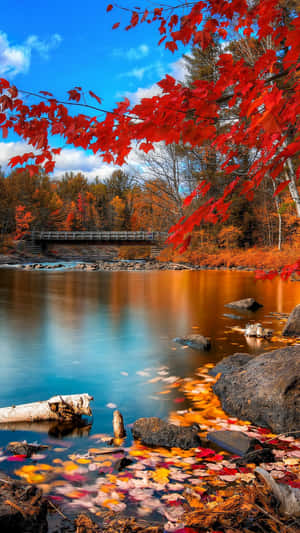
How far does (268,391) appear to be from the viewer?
371 cm

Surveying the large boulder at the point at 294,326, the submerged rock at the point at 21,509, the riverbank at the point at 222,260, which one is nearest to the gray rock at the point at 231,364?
the large boulder at the point at 294,326

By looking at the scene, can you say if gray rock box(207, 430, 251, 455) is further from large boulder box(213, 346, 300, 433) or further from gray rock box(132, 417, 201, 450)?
large boulder box(213, 346, 300, 433)

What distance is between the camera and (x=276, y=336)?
24.7 ft

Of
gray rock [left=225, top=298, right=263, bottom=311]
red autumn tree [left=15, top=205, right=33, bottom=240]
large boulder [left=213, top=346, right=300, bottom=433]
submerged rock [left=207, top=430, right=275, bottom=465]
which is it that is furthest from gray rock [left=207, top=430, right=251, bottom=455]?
red autumn tree [left=15, top=205, right=33, bottom=240]

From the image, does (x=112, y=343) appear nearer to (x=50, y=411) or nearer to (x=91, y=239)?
(x=50, y=411)

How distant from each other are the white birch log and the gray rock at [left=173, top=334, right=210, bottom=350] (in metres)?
3.52

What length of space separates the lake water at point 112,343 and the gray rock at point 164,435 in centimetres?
41

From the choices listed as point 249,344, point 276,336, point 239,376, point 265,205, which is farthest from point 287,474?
point 265,205

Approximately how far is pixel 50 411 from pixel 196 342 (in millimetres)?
3895

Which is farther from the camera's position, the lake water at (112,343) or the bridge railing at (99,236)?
the bridge railing at (99,236)

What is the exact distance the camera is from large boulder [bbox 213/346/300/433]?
138 inches

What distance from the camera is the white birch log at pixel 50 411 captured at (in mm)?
3605

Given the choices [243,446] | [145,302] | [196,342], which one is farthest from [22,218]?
[243,446]

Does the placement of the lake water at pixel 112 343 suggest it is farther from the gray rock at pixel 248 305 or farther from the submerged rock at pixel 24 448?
the gray rock at pixel 248 305
